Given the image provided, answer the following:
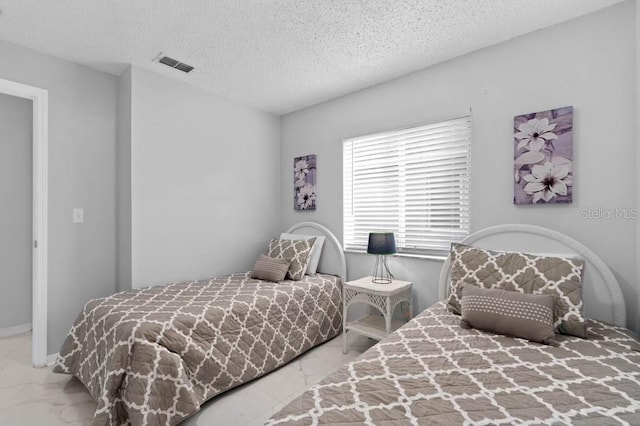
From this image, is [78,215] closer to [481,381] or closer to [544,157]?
[481,381]

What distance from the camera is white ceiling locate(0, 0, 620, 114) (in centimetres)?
186

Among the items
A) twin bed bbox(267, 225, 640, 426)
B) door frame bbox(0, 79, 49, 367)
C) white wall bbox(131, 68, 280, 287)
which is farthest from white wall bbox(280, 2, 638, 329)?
door frame bbox(0, 79, 49, 367)

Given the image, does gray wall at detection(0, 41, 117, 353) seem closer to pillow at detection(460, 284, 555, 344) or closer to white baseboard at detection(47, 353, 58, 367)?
white baseboard at detection(47, 353, 58, 367)

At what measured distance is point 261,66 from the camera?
2.60m

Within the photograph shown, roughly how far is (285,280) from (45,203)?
2.07 metres

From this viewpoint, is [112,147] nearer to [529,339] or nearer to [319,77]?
[319,77]

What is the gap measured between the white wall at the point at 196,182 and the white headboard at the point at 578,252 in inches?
93.8

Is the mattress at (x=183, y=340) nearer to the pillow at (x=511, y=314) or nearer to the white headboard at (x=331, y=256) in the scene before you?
the white headboard at (x=331, y=256)

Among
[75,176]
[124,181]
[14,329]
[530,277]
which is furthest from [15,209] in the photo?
[530,277]

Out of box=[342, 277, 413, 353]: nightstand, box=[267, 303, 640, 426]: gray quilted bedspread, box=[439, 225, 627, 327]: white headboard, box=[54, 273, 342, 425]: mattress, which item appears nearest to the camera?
box=[267, 303, 640, 426]: gray quilted bedspread

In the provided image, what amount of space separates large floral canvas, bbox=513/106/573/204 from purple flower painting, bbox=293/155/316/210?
1.98 metres

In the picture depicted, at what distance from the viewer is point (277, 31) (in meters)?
2.10

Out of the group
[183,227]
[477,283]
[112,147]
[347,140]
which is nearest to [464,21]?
[347,140]

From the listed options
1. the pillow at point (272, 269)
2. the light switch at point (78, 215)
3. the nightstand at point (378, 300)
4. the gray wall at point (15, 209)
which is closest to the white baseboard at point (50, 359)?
the light switch at point (78, 215)
